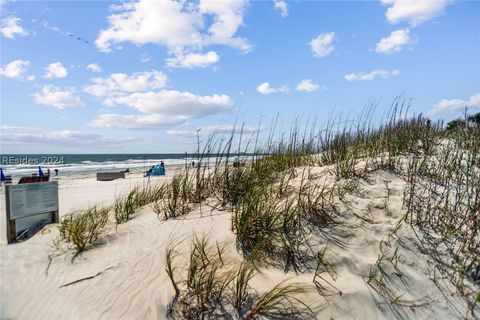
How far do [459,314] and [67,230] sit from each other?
4.43 meters

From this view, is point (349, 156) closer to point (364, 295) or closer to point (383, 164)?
point (383, 164)

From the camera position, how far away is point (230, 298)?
2.96 metres

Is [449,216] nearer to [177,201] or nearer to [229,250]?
[229,250]

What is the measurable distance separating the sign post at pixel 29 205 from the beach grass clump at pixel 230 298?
3060mm

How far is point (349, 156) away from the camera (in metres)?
5.14

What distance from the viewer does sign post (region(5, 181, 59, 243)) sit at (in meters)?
4.81

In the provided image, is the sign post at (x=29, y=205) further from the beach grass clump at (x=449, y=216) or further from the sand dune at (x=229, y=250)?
the beach grass clump at (x=449, y=216)

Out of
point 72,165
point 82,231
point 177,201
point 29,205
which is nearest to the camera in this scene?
point 82,231

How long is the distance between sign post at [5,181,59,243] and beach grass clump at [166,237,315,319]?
10.0 ft

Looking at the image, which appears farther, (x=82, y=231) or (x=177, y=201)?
(x=177, y=201)

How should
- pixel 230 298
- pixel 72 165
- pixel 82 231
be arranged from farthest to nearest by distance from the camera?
pixel 72 165 → pixel 82 231 → pixel 230 298

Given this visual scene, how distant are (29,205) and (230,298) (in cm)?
373

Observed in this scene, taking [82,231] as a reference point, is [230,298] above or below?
below

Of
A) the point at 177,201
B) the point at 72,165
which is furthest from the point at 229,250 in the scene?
the point at 72,165
